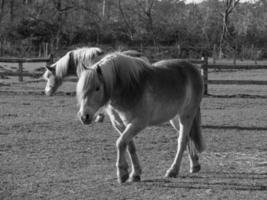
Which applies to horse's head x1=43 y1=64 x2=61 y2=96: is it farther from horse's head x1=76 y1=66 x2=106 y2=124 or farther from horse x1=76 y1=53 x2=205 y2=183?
horse's head x1=76 y1=66 x2=106 y2=124

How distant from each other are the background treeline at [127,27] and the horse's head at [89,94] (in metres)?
31.1

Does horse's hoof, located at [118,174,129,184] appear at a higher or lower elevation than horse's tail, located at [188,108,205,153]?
lower

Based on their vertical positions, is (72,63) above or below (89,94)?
below

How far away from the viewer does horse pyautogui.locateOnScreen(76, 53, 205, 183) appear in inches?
203

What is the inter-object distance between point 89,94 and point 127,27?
42001 mm

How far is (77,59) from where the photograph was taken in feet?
28.3

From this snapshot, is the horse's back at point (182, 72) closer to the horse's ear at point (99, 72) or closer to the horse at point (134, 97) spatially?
the horse at point (134, 97)

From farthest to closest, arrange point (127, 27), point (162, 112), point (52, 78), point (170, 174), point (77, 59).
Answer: point (127, 27) < point (52, 78) < point (77, 59) < point (170, 174) < point (162, 112)

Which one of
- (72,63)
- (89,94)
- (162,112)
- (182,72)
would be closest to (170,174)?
(162,112)

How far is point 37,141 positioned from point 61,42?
1358 inches

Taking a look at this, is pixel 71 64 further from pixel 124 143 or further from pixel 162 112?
pixel 124 143

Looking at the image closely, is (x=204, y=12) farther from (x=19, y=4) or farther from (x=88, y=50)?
(x=88, y=50)

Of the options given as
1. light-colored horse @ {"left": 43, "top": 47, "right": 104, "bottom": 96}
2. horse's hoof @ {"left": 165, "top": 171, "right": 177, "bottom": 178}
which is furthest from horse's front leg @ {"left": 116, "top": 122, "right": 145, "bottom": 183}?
light-colored horse @ {"left": 43, "top": 47, "right": 104, "bottom": 96}

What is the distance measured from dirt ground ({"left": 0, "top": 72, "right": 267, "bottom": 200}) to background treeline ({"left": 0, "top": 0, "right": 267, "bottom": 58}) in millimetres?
26220
